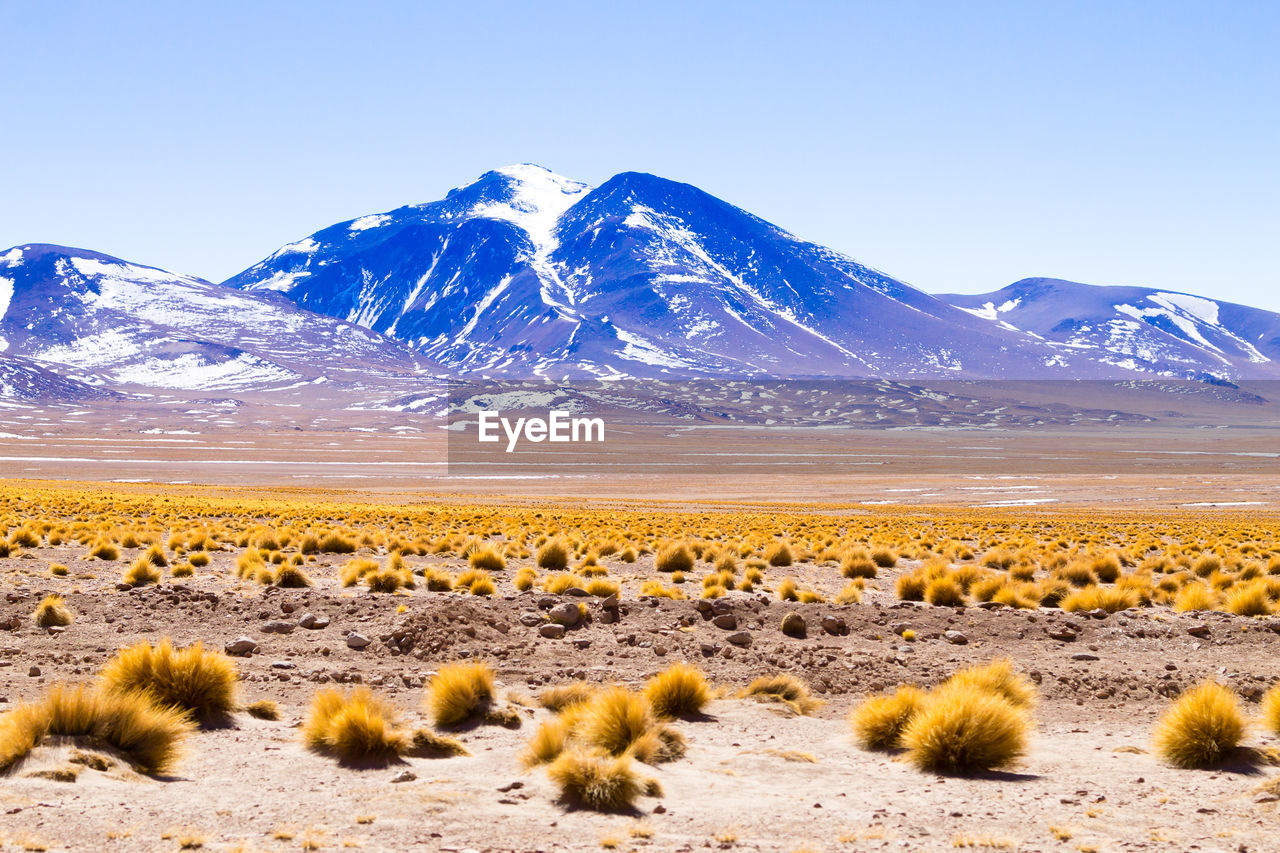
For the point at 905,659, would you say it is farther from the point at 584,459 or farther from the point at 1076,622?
the point at 584,459

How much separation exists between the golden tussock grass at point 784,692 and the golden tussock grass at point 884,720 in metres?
1.11

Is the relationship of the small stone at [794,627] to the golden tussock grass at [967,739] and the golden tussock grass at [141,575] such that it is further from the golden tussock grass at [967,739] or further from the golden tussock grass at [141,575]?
the golden tussock grass at [141,575]

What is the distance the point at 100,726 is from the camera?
6871mm

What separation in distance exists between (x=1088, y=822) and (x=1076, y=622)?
7.04 metres

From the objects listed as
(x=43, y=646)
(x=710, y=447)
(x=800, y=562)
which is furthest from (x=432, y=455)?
(x=43, y=646)

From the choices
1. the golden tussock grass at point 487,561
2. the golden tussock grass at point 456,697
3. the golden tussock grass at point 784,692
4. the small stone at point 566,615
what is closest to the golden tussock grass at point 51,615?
the small stone at point 566,615

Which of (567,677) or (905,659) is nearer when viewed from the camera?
Answer: (567,677)

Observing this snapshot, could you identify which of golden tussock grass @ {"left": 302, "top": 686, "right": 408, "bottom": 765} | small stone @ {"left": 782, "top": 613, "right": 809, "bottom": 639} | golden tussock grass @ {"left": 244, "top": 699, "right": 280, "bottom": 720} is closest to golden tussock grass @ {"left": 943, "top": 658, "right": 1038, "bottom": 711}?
small stone @ {"left": 782, "top": 613, "right": 809, "bottom": 639}

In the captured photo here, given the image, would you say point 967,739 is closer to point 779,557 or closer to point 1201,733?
point 1201,733

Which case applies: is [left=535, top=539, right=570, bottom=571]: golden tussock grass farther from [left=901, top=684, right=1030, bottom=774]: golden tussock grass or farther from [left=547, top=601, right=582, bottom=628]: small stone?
[left=901, top=684, right=1030, bottom=774]: golden tussock grass

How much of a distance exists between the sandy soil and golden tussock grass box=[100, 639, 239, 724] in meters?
0.29

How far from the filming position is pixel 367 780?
6.77m

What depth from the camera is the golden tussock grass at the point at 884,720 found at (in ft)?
25.7

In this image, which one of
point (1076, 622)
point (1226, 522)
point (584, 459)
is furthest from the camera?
point (584, 459)
